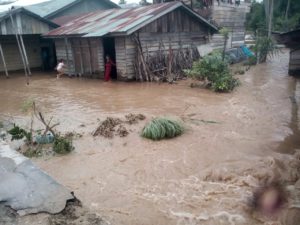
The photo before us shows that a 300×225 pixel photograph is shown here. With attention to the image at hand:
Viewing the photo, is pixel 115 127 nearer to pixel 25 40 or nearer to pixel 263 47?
pixel 263 47

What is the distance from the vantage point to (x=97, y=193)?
4996 millimetres

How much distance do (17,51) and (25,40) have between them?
89cm

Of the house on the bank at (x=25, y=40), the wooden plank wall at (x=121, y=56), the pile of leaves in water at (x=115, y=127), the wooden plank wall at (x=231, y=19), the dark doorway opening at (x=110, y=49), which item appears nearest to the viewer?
the pile of leaves in water at (x=115, y=127)

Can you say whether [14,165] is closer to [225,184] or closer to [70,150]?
[70,150]

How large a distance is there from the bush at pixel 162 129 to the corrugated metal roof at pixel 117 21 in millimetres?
6280

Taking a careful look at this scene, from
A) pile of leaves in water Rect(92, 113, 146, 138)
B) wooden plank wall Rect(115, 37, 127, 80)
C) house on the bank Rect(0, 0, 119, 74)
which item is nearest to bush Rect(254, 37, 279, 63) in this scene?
wooden plank wall Rect(115, 37, 127, 80)

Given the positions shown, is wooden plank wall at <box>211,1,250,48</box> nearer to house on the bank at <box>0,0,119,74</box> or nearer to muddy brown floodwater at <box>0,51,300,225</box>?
muddy brown floodwater at <box>0,51,300,225</box>

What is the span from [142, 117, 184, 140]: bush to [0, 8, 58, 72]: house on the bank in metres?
12.2

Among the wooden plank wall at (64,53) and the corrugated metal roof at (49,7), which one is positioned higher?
the corrugated metal roof at (49,7)

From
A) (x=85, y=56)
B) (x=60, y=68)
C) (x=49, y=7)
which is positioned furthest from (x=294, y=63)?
(x=49, y=7)

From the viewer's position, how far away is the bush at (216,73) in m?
11.6

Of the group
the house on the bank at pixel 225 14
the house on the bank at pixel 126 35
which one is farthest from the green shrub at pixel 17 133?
the house on the bank at pixel 225 14

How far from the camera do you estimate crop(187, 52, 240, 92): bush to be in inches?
457

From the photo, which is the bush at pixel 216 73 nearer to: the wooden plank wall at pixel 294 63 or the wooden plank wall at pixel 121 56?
the wooden plank wall at pixel 121 56
